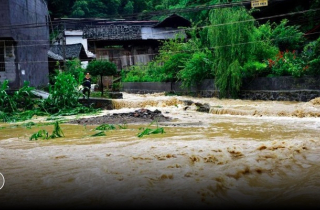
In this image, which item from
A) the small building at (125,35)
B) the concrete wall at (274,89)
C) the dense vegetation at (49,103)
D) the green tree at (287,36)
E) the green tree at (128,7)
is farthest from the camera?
the green tree at (128,7)

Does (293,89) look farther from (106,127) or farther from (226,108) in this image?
(106,127)

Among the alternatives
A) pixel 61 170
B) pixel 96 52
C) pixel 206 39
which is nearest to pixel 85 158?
pixel 61 170

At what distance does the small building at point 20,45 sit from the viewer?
60.0 feet

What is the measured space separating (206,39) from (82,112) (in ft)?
26.9

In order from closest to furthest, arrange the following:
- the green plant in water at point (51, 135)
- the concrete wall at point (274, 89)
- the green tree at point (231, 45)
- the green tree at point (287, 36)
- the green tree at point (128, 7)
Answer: the green plant in water at point (51, 135) < the concrete wall at point (274, 89) < the green tree at point (231, 45) < the green tree at point (287, 36) < the green tree at point (128, 7)

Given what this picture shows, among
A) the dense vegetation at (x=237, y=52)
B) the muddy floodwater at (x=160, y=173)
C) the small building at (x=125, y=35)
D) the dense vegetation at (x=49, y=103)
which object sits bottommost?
the muddy floodwater at (x=160, y=173)

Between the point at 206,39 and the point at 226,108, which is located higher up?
the point at 206,39

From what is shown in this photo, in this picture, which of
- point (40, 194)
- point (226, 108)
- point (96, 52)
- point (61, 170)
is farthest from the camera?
point (96, 52)

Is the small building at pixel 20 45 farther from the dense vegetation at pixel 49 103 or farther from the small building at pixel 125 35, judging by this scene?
the small building at pixel 125 35

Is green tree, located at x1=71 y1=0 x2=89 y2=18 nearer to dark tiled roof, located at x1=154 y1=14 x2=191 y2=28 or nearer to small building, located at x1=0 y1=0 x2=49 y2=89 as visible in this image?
dark tiled roof, located at x1=154 y1=14 x2=191 y2=28

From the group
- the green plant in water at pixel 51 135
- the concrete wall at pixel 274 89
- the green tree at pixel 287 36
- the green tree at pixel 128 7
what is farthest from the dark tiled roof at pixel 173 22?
the green plant in water at pixel 51 135

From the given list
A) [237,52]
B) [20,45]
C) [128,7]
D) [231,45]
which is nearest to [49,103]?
[20,45]

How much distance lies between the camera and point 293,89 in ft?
42.5

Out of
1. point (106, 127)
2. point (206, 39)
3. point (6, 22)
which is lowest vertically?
point (106, 127)
